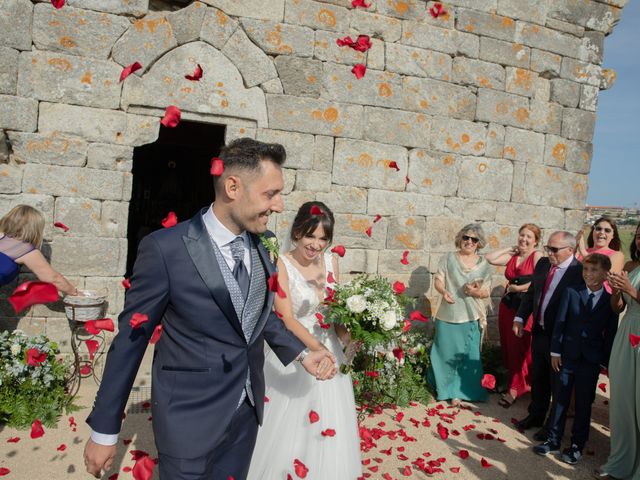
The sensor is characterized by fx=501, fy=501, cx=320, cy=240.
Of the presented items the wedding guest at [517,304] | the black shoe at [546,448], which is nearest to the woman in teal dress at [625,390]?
the black shoe at [546,448]

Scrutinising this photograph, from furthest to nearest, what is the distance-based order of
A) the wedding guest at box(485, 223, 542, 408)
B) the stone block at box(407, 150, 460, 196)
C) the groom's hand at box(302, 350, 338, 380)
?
1. the stone block at box(407, 150, 460, 196)
2. the wedding guest at box(485, 223, 542, 408)
3. the groom's hand at box(302, 350, 338, 380)

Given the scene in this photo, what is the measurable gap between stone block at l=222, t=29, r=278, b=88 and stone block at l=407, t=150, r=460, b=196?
79.3 inches

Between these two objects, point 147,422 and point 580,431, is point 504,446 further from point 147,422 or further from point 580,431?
point 147,422

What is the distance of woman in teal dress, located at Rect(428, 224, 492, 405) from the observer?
5.68m

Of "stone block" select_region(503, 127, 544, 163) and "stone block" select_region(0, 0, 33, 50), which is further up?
"stone block" select_region(0, 0, 33, 50)

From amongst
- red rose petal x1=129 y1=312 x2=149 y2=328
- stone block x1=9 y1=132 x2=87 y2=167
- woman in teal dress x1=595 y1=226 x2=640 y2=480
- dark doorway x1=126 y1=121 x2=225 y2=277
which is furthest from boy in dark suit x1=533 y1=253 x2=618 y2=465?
dark doorway x1=126 y1=121 x2=225 y2=277

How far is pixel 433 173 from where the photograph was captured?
6.32m

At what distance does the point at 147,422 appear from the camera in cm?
464

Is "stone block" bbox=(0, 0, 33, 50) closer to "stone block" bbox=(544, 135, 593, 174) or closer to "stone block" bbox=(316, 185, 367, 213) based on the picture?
"stone block" bbox=(316, 185, 367, 213)

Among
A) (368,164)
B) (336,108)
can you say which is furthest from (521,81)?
(336,108)

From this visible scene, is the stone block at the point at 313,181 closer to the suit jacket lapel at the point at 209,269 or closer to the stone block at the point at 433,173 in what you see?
the stone block at the point at 433,173

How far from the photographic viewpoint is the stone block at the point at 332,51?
18.6 feet

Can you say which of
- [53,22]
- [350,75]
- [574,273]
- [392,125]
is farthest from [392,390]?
[53,22]

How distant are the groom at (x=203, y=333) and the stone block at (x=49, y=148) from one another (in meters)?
3.21
